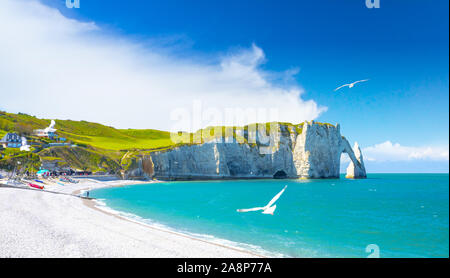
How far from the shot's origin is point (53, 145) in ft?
311

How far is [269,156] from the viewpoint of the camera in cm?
12025

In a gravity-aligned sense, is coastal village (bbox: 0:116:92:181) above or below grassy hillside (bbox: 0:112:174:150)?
below

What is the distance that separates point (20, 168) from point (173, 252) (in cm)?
7361

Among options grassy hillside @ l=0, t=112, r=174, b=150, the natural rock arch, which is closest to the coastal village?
grassy hillside @ l=0, t=112, r=174, b=150

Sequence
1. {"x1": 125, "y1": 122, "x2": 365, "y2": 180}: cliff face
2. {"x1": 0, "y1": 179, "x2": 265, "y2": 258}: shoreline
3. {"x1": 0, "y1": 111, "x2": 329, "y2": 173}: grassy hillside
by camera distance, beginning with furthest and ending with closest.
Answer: {"x1": 125, "y1": 122, "x2": 365, "y2": 180}: cliff face
{"x1": 0, "y1": 111, "x2": 329, "y2": 173}: grassy hillside
{"x1": 0, "y1": 179, "x2": 265, "y2": 258}: shoreline

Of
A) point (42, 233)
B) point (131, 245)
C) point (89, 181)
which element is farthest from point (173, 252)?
point (89, 181)

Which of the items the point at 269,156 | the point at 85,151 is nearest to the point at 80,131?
the point at 85,151

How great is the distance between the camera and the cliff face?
108875 millimetres

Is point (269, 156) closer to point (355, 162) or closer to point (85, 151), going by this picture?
point (355, 162)

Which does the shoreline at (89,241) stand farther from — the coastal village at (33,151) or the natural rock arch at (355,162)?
the natural rock arch at (355,162)

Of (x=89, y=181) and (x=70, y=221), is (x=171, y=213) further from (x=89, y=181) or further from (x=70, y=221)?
(x=89, y=181)

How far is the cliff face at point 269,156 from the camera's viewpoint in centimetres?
10888

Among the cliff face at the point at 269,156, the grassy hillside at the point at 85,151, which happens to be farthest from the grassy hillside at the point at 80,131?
the cliff face at the point at 269,156

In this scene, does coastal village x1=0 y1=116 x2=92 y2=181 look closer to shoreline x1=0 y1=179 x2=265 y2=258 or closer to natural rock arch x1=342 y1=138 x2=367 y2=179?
shoreline x1=0 y1=179 x2=265 y2=258
